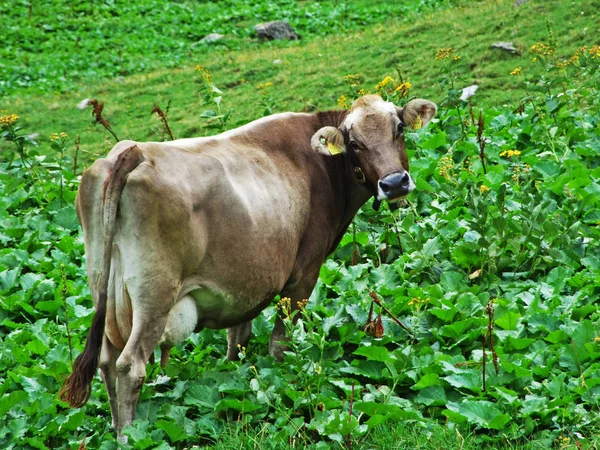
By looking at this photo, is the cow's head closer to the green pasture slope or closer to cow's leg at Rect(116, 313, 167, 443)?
the green pasture slope

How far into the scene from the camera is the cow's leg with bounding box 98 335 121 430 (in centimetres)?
589

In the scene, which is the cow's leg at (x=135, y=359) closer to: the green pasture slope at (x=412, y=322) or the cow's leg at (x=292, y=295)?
the green pasture slope at (x=412, y=322)

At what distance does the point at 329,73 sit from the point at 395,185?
43.8 ft

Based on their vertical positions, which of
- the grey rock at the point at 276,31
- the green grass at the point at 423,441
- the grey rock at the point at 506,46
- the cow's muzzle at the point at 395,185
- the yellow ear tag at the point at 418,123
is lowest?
the grey rock at the point at 276,31

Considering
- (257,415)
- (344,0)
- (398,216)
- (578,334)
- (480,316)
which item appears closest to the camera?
(257,415)

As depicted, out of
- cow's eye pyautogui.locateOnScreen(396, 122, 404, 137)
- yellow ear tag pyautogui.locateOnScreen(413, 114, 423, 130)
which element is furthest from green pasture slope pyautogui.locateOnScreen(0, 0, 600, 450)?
cow's eye pyautogui.locateOnScreen(396, 122, 404, 137)

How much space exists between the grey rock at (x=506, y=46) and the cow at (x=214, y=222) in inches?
406

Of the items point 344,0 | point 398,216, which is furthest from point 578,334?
point 344,0

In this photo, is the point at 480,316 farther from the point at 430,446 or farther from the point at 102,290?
the point at 102,290

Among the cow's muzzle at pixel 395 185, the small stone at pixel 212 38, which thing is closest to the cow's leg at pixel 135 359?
the cow's muzzle at pixel 395 185

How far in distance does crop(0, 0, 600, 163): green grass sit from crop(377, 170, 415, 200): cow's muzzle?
327 inches

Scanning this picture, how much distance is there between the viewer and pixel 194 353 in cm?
713

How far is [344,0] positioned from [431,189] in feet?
74.1

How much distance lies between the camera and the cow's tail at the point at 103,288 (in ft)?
18.0
